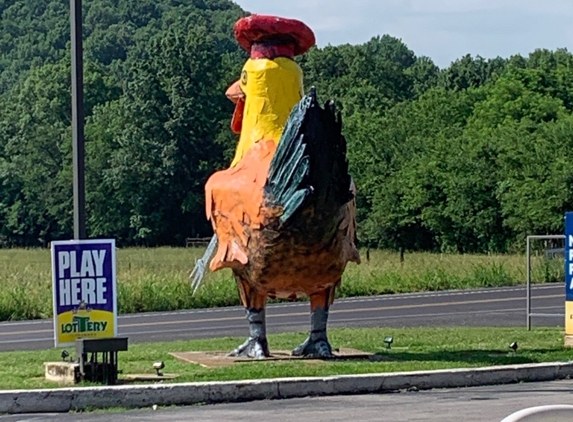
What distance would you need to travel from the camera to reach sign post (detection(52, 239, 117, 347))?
1384 centimetres

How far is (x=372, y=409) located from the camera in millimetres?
12109

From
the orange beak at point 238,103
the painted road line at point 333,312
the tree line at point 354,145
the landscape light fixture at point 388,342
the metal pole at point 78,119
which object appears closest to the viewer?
the metal pole at point 78,119

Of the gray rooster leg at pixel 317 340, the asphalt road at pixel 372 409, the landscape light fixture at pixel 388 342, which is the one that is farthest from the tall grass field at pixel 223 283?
the asphalt road at pixel 372 409

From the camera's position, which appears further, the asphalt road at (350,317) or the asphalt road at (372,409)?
the asphalt road at (350,317)

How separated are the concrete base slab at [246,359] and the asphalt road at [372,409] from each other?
7.43 feet

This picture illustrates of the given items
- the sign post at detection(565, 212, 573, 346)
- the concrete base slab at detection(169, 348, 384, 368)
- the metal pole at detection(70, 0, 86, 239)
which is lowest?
the concrete base slab at detection(169, 348, 384, 368)

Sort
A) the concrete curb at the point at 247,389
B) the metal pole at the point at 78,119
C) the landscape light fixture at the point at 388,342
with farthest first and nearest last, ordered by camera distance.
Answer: the landscape light fixture at the point at 388,342, the metal pole at the point at 78,119, the concrete curb at the point at 247,389

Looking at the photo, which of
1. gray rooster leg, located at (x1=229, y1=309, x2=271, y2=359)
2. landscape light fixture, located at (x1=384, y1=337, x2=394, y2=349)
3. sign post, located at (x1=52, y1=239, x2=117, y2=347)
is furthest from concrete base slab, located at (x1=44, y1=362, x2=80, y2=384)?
landscape light fixture, located at (x1=384, y1=337, x2=394, y2=349)

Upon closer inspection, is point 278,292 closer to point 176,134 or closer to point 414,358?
point 414,358

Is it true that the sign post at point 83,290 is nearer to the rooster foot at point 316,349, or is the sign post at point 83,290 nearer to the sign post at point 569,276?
the rooster foot at point 316,349

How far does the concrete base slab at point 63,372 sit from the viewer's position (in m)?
13.3

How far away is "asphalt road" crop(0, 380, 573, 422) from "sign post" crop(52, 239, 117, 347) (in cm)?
200

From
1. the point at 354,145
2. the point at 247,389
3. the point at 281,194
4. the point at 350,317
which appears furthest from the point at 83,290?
the point at 354,145

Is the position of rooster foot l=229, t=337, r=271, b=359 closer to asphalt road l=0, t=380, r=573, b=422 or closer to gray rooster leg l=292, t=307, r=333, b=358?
gray rooster leg l=292, t=307, r=333, b=358
